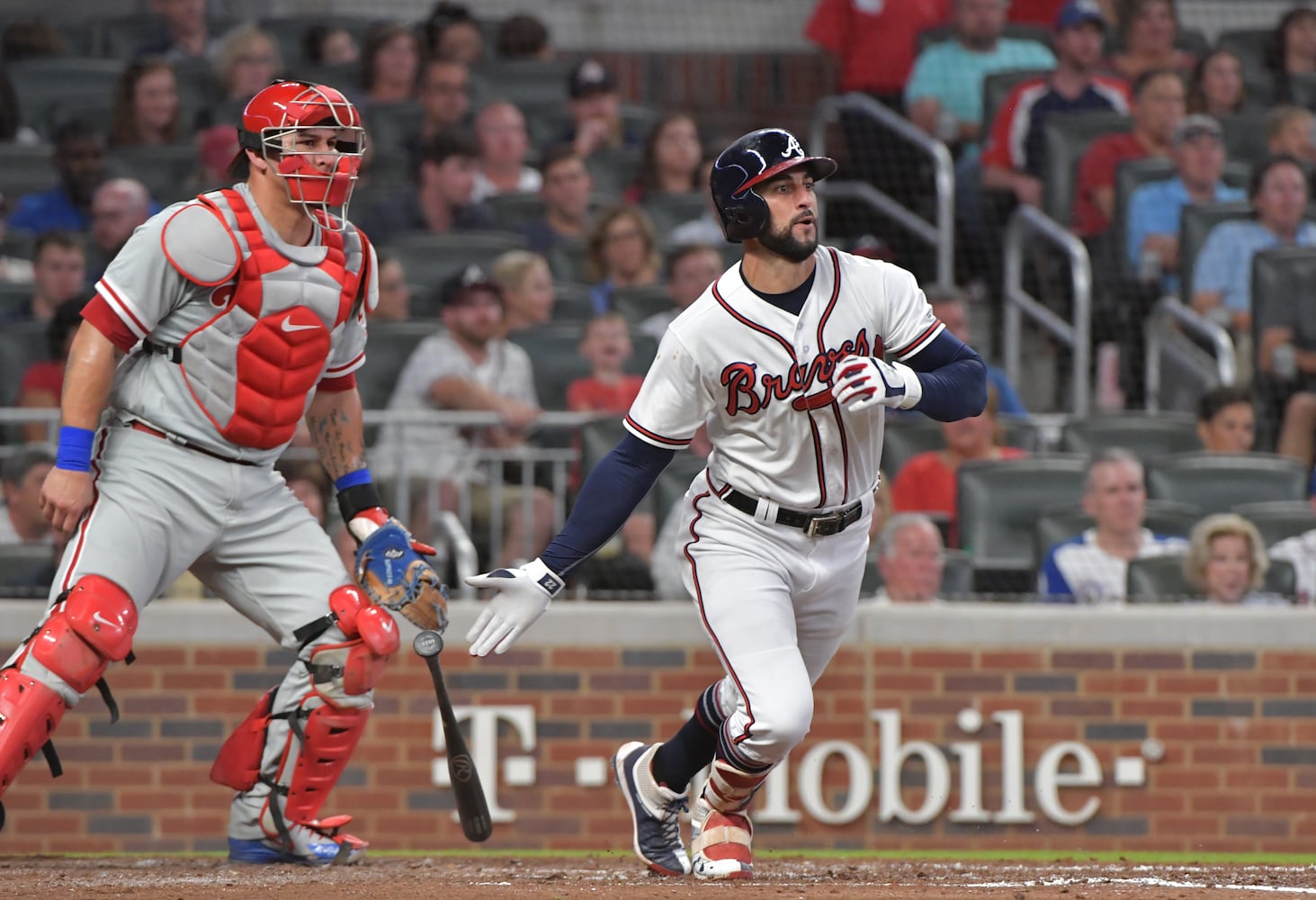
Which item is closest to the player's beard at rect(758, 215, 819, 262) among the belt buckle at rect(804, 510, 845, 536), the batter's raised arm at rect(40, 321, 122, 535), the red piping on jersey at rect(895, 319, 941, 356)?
the red piping on jersey at rect(895, 319, 941, 356)

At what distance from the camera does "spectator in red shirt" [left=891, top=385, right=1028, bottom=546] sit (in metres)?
7.40

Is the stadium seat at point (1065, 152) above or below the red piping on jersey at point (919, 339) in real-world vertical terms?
above

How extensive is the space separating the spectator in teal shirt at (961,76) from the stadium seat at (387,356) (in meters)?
3.59

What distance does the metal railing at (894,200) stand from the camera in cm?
923

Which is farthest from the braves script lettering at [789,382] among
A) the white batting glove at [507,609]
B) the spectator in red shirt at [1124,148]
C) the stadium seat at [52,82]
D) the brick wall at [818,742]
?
the stadium seat at [52,82]

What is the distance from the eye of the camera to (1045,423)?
820 cm

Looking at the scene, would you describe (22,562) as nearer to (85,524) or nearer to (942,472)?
(85,524)

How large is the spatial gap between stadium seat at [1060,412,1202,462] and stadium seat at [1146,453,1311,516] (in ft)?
1.28

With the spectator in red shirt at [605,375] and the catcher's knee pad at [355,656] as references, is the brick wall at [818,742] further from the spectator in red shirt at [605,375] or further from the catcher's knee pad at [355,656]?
the catcher's knee pad at [355,656]

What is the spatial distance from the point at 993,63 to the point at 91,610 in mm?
6859

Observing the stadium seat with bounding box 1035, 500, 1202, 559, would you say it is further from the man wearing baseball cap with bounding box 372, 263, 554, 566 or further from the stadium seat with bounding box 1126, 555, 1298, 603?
the man wearing baseball cap with bounding box 372, 263, 554, 566

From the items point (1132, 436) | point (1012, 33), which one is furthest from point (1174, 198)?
point (1012, 33)

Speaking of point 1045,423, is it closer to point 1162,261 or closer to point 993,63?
point 1162,261

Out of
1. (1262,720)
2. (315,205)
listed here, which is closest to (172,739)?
(315,205)
